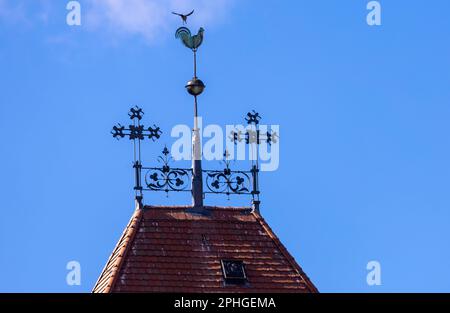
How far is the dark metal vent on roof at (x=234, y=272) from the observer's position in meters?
53.8

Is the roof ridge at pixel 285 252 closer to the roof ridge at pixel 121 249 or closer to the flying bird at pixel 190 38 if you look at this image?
the roof ridge at pixel 121 249

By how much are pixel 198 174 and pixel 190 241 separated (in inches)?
74.3

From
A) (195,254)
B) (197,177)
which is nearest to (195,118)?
(197,177)

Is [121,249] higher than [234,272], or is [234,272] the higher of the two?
[121,249]

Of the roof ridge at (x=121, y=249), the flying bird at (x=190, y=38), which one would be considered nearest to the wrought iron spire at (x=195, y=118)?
the flying bird at (x=190, y=38)

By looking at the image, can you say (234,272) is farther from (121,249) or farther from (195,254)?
(121,249)

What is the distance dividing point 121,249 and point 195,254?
167 centimetres

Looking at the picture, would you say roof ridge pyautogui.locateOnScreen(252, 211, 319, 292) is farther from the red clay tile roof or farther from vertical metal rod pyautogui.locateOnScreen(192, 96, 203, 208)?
vertical metal rod pyautogui.locateOnScreen(192, 96, 203, 208)

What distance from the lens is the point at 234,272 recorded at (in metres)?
54.0

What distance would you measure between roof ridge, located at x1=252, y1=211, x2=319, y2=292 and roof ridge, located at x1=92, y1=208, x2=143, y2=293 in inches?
111
